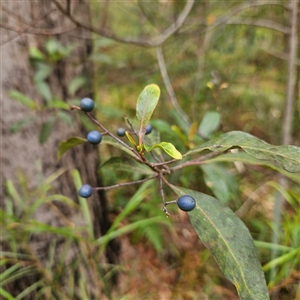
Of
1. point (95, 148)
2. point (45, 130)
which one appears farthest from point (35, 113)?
point (95, 148)

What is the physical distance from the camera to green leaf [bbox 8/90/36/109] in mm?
1196

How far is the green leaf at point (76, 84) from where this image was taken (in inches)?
54.3

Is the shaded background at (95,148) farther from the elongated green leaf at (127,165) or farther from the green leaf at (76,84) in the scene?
the elongated green leaf at (127,165)

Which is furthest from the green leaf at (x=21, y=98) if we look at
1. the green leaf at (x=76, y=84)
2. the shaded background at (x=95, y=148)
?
the green leaf at (x=76, y=84)

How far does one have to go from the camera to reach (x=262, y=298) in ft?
1.98

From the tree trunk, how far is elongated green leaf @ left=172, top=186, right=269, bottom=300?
2.78ft

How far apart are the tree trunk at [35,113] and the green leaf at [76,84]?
0.03m

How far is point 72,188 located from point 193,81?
4.15 ft

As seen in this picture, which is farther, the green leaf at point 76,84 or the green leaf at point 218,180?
the green leaf at point 76,84

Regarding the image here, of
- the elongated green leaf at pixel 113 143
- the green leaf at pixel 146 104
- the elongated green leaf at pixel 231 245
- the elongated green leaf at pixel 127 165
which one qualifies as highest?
the green leaf at pixel 146 104

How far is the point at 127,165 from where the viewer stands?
882mm

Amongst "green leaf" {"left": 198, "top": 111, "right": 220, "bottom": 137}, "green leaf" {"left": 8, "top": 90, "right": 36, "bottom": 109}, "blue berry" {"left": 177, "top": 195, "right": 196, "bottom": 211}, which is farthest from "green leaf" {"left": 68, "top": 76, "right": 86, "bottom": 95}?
"blue berry" {"left": 177, "top": 195, "right": 196, "bottom": 211}

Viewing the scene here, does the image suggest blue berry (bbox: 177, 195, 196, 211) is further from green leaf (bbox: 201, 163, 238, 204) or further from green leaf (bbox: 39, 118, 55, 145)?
green leaf (bbox: 39, 118, 55, 145)

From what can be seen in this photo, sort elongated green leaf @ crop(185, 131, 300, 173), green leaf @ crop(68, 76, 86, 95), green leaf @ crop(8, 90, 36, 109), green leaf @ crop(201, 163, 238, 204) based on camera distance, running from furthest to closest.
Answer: green leaf @ crop(68, 76, 86, 95), green leaf @ crop(8, 90, 36, 109), green leaf @ crop(201, 163, 238, 204), elongated green leaf @ crop(185, 131, 300, 173)
